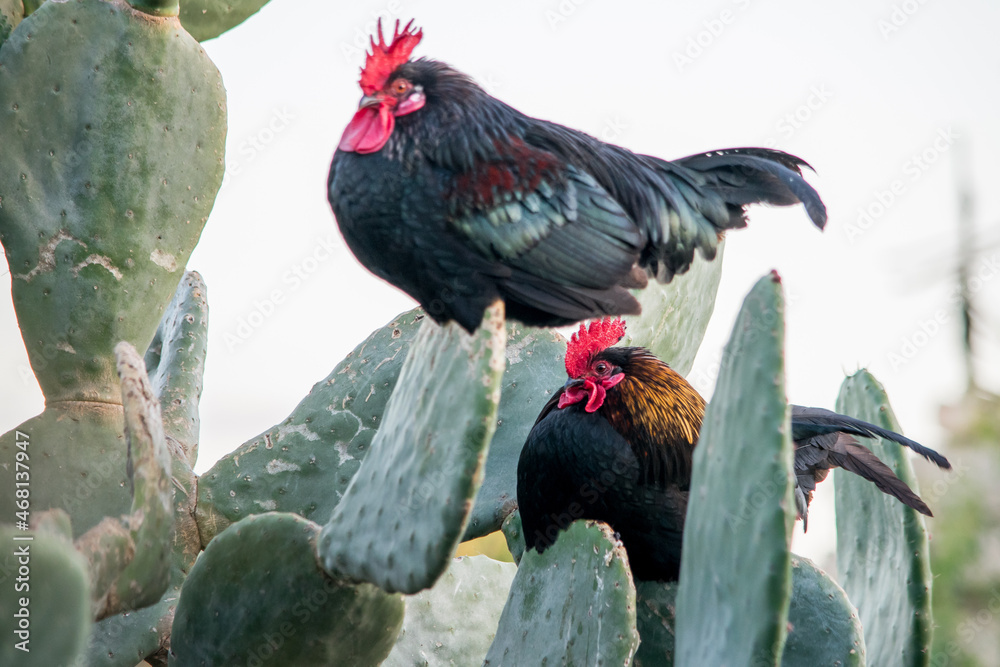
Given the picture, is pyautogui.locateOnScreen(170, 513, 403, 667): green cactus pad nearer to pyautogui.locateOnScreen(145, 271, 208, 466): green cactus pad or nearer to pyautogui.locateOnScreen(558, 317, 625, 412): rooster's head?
pyautogui.locateOnScreen(558, 317, 625, 412): rooster's head

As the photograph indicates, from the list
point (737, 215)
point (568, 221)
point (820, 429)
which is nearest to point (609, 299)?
point (568, 221)

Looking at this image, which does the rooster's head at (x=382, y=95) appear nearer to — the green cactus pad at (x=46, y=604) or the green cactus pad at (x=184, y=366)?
the green cactus pad at (x=46, y=604)

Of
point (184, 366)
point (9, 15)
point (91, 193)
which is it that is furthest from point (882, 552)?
point (9, 15)

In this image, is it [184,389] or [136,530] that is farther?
[184,389]

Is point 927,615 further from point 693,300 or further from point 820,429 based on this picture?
point 693,300

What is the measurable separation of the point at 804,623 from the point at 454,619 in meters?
0.72

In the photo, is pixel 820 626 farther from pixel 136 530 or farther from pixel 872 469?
pixel 136 530

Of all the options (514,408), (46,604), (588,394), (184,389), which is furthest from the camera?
(184,389)

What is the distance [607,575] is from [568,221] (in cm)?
56

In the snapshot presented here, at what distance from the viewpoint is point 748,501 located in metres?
0.99

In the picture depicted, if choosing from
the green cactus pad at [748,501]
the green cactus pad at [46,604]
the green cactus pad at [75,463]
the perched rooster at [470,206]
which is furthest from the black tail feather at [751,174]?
the green cactus pad at [75,463]

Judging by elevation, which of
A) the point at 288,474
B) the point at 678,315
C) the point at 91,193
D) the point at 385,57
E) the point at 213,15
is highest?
the point at 213,15

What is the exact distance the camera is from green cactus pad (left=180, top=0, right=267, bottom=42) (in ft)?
7.28

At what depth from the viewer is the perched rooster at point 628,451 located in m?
1.72
